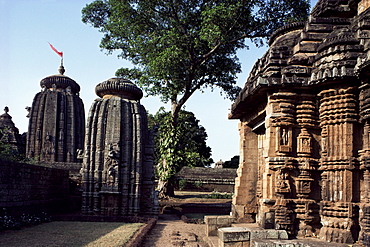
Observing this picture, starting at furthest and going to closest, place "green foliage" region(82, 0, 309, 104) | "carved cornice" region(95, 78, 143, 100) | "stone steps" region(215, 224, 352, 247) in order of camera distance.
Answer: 1. "green foliage" region(82, 0, 309, 104)
2. "carved cornice" region(95, 78, 143, 100)
3. "stone steps" region(215, 224, 352, 247)

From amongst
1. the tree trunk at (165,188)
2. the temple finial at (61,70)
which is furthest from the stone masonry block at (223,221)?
the temple finial at (61,70)

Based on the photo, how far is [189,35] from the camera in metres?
19.4

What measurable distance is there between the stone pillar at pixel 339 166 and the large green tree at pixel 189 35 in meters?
11.5

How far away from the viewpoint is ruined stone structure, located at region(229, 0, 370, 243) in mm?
6320

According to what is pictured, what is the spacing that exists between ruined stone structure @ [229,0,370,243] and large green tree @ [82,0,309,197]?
10.5 m

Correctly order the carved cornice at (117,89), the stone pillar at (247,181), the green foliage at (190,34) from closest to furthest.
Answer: the stone pillar at (247,181), the carved cornice at (117,89), the green foliage at (190,34)

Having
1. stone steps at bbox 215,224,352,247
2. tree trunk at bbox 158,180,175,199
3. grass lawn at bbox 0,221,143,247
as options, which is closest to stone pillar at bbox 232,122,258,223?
stone steps at bbox 215,224,352,247

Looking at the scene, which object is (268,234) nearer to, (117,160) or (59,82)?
(117,160)

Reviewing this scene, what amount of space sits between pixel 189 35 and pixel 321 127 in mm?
13458

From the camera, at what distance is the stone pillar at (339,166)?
20.6ft

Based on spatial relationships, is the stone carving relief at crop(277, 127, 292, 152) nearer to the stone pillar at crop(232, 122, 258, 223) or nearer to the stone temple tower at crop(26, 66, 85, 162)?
the stone pillar at crop(232, 122, 258, 223)

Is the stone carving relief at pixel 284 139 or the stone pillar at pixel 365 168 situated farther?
the stone carving relief at pixel 284 139

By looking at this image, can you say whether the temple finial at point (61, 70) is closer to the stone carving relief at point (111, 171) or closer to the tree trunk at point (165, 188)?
the tree trunk at point (165, 188)

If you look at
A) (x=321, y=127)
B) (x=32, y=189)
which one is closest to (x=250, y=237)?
(x=321, y=127)
